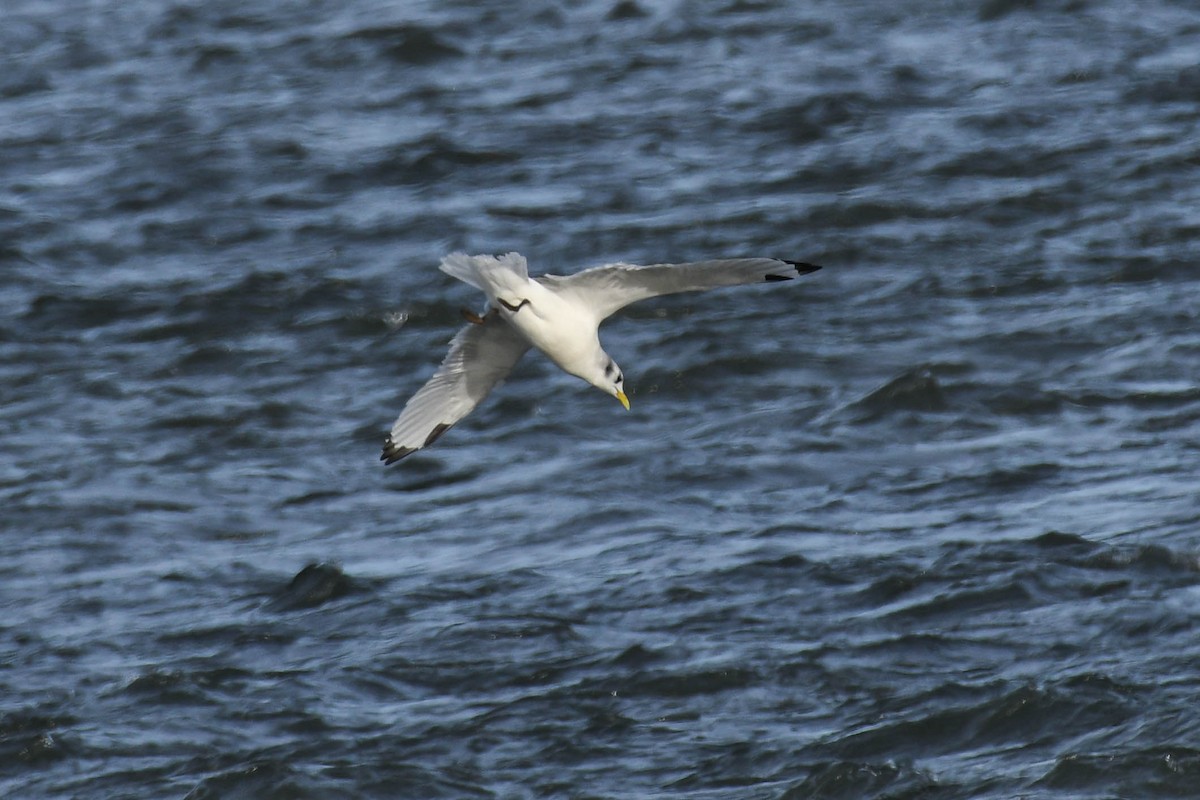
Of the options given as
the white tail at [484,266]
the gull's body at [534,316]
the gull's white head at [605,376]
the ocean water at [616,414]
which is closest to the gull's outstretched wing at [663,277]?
the gull's body at [534,316]

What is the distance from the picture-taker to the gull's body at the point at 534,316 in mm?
7320

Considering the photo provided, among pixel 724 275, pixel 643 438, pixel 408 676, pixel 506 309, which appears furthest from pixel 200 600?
pixel 724 275

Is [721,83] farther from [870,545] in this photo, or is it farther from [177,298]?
[870,545]

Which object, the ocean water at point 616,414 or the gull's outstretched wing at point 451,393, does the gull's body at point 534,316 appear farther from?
the ocean water at point 616,414

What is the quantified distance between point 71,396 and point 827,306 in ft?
16.0

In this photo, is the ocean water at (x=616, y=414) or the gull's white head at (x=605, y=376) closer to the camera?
the gull's white head at (x=605, y=376)

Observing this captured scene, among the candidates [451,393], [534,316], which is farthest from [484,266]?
[451,393]

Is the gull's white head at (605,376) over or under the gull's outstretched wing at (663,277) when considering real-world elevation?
under

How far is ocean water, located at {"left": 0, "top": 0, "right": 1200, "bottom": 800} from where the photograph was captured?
9422mm

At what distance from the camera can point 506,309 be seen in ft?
25.2

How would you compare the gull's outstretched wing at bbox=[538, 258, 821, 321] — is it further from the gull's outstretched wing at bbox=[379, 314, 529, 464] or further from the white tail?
the gull's outstretched wing at bbox=[379, 314, 529, 464]

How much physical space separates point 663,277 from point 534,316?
54 centimetres

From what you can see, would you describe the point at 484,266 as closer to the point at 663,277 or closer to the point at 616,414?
the point at 663,277

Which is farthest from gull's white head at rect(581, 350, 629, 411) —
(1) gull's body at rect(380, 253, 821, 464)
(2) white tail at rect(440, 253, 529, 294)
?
(2) white tail at rect(440, 253, 529, 294)
